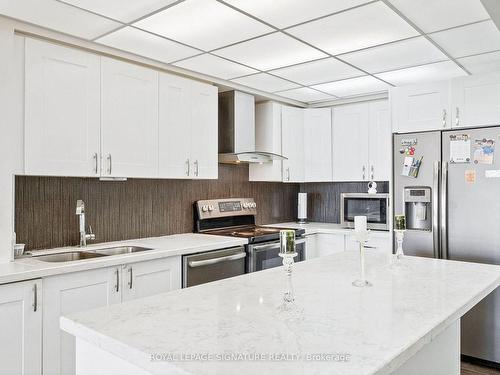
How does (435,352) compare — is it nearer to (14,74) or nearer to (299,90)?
(14,74)

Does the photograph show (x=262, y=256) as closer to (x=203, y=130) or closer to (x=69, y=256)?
→ (x=203, y=130)

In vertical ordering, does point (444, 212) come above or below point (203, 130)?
below

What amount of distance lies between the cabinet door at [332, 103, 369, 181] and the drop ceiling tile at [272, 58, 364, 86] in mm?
837

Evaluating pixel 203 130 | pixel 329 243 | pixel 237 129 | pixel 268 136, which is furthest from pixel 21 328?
pixel 329 243

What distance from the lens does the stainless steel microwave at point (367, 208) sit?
14.2 ft

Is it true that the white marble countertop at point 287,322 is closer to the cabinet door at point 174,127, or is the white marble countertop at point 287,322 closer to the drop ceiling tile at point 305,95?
the cabinet door at point 174,127

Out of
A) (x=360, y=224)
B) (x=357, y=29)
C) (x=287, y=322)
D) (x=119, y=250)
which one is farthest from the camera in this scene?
(x=119, y=250)

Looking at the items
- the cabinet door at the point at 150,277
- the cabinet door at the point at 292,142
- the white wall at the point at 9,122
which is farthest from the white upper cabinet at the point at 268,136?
the white wall at the point at 9,122

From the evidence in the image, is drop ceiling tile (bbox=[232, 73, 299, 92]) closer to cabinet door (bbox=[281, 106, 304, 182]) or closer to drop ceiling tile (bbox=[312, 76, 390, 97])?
drop ceiling tile (bbox=[312, 76, 390, 97])

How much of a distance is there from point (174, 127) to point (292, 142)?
1626 mm

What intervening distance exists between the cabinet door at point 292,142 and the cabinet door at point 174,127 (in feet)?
4.36

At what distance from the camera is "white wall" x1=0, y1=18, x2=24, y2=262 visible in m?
2.43

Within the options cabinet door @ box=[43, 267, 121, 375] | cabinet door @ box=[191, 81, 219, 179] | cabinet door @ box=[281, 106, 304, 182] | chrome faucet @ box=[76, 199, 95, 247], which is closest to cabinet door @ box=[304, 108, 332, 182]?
cabinet door @ box=[281, 106, 304, 182]

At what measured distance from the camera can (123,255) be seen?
271cm
